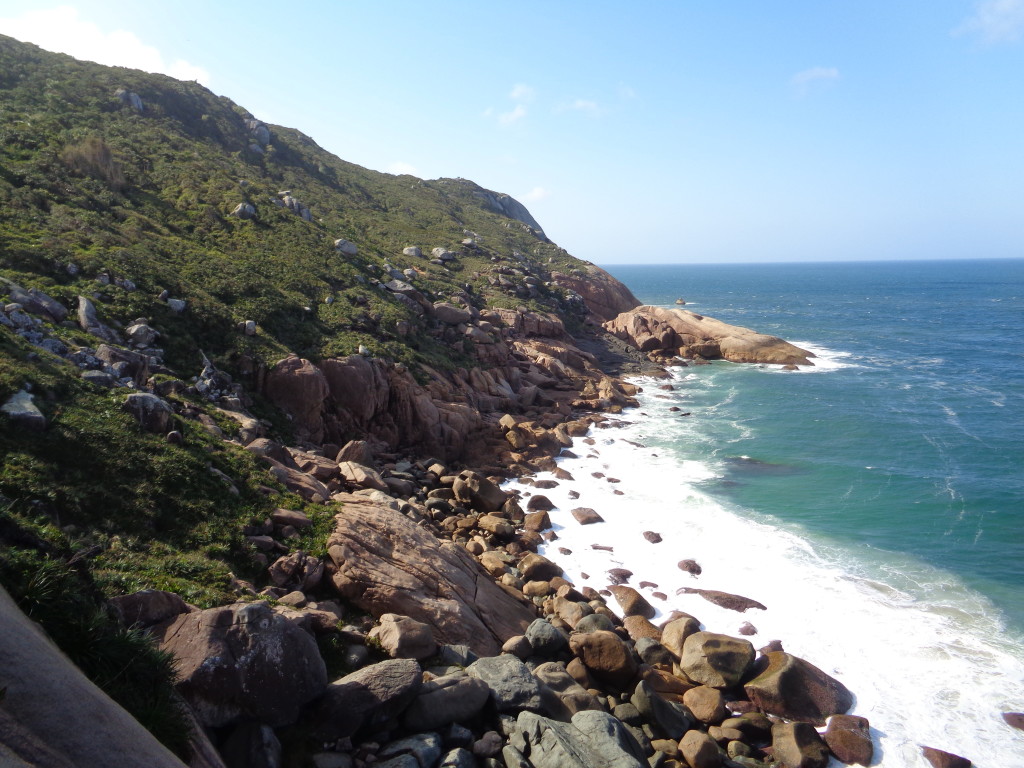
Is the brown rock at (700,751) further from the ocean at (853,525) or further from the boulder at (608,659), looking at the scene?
the ocean at (853,525)

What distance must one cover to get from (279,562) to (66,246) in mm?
22950

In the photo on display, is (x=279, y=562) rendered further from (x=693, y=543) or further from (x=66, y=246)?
(x=66, y=246)

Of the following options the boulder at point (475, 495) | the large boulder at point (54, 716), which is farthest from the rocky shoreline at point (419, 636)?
the large boulder at point (54, 716)

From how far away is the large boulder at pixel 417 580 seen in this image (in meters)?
15.9

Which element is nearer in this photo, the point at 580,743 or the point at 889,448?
→ the point at 580,743

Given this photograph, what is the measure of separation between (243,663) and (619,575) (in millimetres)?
17608

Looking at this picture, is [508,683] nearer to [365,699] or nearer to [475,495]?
[365,699]

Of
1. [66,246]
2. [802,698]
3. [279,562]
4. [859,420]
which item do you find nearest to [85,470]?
[279,562]

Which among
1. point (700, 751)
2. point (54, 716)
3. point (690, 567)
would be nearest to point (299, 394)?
point (690, 567)

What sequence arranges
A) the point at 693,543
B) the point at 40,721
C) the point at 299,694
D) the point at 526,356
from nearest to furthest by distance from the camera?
the point at 40,721 → the point at 299,694 → the point at 693,543 → the point at 526,356

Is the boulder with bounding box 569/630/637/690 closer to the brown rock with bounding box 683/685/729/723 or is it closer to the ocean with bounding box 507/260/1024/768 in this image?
the brown rock with bounding box 683/685/729/723

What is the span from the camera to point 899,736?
1706 centimetres

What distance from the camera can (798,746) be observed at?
15969 mm

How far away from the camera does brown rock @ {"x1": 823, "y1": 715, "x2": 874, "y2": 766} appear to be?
53.3 feet
